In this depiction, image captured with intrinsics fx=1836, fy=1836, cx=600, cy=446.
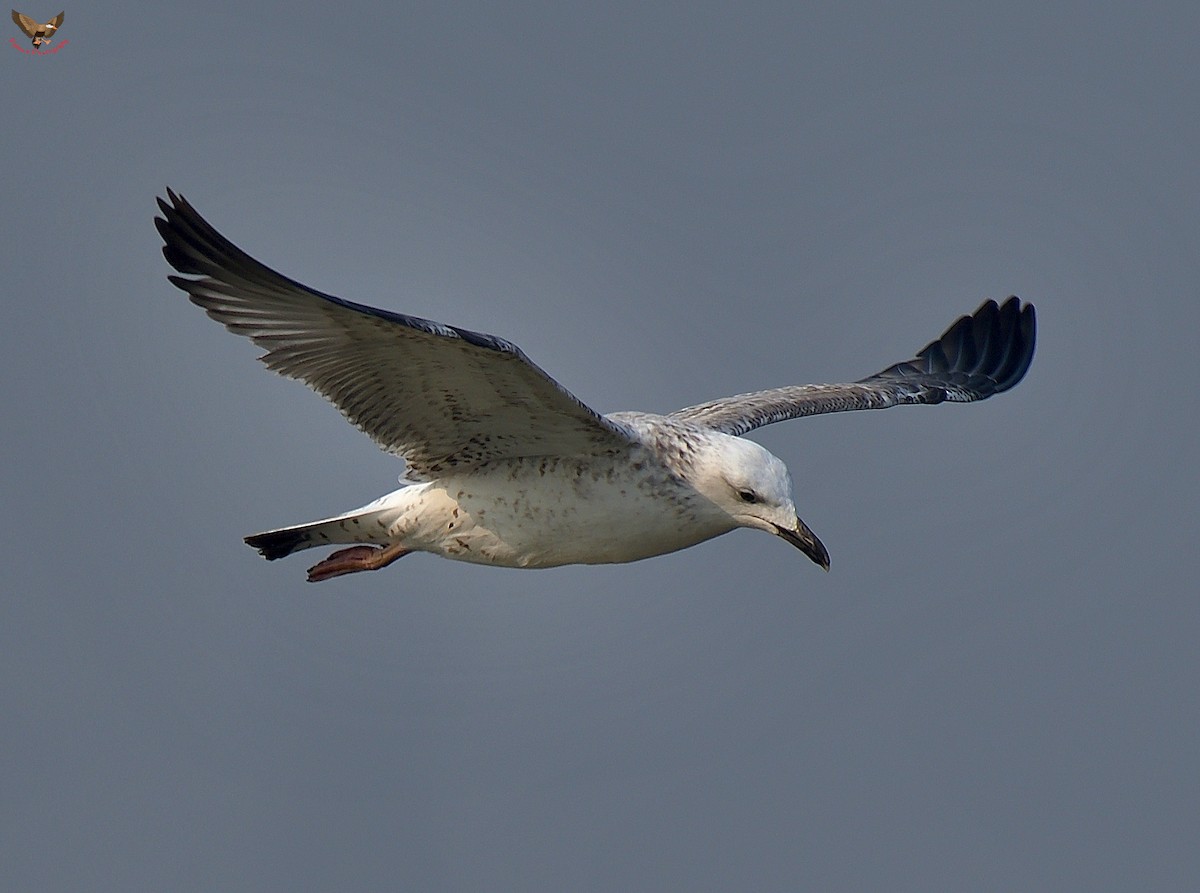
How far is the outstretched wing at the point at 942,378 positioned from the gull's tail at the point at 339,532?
2663mm

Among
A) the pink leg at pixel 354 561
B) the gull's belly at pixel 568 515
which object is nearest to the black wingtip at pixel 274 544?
the pink leg at pixel 354 561

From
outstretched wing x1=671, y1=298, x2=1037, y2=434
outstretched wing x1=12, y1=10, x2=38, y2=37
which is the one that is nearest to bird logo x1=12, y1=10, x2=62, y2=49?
outstretched wing x1=12, y1=10, x2=38, y2=37

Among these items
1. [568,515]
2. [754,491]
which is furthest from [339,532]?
[754,491]

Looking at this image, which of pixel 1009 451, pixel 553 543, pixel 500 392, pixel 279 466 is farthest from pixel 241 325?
Answer: pixel 1009 451

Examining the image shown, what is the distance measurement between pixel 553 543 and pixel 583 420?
3.15ft

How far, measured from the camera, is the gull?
9.55 metres

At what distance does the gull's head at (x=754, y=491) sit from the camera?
10.4 meters

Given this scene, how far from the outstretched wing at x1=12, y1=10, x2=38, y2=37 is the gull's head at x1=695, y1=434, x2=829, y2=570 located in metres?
5.55

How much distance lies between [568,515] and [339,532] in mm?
1792

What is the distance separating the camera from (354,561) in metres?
11.9

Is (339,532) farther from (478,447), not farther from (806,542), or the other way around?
(806,542)

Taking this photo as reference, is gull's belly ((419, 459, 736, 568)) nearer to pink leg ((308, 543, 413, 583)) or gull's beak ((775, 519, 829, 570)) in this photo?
gull's beak ((775, 519, 829, 570))

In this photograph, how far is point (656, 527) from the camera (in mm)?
10562

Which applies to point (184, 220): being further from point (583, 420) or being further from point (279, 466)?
point (279, 466)
